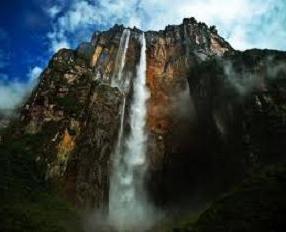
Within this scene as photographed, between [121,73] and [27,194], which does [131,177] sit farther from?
[121,73]

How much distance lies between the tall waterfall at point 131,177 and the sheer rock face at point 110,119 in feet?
3.73

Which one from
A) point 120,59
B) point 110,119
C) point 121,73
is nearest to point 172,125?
point 110,119

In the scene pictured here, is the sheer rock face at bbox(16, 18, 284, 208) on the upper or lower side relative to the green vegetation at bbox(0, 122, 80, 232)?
upper

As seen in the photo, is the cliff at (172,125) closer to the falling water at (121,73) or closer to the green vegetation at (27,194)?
the green vegetation at (27,194)

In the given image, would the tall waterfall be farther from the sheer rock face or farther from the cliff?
the sheer rock face

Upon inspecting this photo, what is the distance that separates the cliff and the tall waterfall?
3.33ft

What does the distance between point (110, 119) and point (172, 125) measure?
8669 millimetres

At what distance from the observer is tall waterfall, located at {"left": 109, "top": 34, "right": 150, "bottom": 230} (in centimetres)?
4753

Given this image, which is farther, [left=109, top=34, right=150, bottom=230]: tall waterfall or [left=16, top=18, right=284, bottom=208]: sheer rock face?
[left=16, top=18, right=284, bottom=208]: sheer rock face

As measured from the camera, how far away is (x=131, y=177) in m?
51.2

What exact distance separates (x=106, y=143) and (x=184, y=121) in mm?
11431

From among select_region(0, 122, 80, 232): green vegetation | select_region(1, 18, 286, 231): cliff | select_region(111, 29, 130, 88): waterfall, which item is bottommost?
select_region(0, 122, 80, 232): green vegetation

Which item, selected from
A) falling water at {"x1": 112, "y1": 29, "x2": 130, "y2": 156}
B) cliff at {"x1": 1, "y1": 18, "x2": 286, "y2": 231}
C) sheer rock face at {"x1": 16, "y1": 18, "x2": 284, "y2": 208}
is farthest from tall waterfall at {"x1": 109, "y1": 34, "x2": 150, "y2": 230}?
sheer rock face at {"x1": 16, "y1": 18, "x2": 284, "y2": 208}

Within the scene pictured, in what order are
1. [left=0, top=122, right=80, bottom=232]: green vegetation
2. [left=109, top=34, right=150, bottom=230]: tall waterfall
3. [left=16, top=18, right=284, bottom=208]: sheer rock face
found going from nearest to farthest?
[left=0, top=122, right=80, bottom=232]: green vegetation → [left=109, top=34, right=150, bottom=230]: tall waterfall → [left=16, top=18, right=284, bottom=208]: sheer rock face
